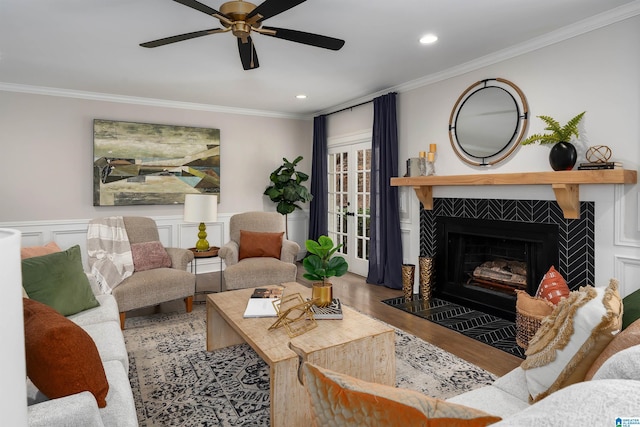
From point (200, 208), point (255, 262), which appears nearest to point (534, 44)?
point (255, 262)

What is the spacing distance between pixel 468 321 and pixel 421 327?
0.47 meters

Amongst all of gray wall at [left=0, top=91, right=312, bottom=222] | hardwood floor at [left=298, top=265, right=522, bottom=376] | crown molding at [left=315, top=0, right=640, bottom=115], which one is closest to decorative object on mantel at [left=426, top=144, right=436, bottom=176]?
crown molding at [left=315, top=0, right=640, bottom=115]

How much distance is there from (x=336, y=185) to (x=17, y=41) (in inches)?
158

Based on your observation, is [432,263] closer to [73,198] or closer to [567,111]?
[567,111]

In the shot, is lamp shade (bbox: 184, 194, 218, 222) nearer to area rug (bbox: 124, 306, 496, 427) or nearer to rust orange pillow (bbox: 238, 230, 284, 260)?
→ rust orange pillow (bbox: 238, 230, 284, 260)

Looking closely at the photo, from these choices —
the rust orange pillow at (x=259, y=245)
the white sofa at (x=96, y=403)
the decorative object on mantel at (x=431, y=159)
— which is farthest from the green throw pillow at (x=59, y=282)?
the decorative object on mantel at (x=431, y=159)

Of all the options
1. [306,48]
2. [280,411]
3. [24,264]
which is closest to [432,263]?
[306,48]

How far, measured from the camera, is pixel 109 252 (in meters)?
3.69

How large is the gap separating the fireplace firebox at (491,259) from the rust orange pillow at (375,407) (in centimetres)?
306

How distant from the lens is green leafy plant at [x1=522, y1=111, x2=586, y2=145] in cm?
290

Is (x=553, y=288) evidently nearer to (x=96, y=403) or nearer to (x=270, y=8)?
(x=270, y=8)

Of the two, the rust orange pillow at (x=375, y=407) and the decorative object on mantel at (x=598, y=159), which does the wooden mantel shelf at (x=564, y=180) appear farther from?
the rust orange pillow at (x=375, y=407)

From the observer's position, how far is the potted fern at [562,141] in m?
2.90

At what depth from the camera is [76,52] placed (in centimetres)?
343
